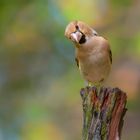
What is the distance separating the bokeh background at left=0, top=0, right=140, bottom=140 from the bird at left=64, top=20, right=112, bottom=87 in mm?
2411

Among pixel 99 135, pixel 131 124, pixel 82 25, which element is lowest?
pixel 99 135

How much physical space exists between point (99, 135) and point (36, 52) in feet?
15.3

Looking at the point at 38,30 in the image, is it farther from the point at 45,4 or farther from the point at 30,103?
the point at 30,103

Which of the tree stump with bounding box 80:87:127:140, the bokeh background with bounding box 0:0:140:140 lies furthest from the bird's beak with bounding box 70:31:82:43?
the bokeh background with bounding box 0:0:140:140

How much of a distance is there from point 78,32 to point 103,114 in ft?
1.36

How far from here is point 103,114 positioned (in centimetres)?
304

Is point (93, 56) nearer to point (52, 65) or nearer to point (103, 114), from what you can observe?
point (103, 114)

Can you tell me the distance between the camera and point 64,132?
25.5ft

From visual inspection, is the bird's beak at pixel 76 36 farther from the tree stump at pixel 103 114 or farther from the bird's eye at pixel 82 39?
the tree stump at pixel 103 114

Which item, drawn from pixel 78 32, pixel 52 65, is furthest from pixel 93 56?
pixel 52 65

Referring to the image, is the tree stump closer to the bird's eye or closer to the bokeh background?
the bird's eye

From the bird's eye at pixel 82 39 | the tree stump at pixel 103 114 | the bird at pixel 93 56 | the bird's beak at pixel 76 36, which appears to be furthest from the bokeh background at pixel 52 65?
the tree stump at pixel 103 114

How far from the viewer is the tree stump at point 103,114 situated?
3.01 meters

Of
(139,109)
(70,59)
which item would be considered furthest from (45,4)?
(139,109)
